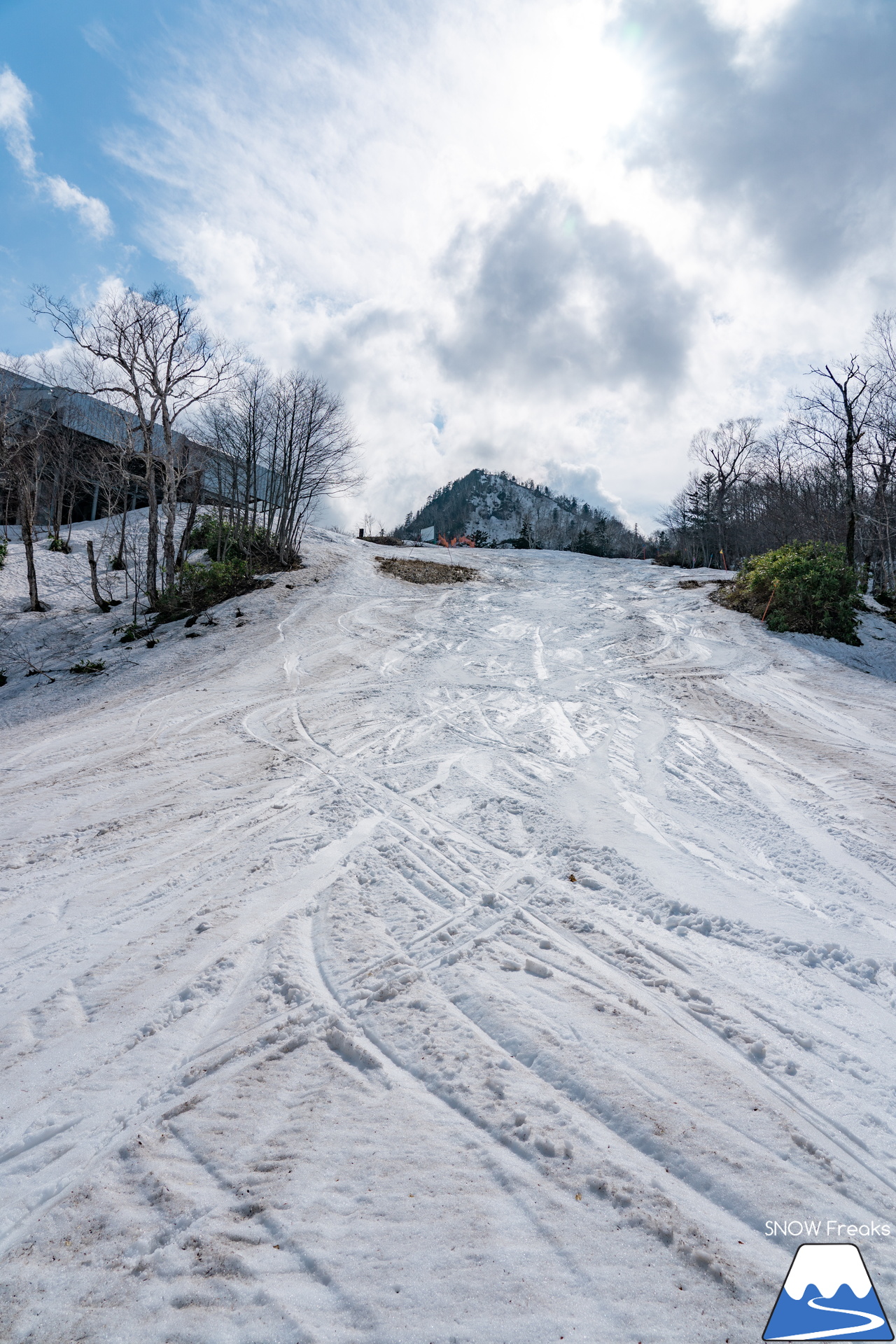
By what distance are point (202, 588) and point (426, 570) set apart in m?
8.84

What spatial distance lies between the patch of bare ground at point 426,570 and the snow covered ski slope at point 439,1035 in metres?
13.9

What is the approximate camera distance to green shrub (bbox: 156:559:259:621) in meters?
14.5

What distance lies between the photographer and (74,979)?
320cm

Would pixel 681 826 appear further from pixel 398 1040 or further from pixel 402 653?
pixel 402 653

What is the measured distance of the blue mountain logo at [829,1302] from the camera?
1723mm

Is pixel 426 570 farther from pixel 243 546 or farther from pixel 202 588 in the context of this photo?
pixel 202 588

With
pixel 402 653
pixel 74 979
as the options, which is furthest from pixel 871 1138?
pixel 402 653

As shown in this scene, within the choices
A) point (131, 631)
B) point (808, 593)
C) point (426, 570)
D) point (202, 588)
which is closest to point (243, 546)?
point (202, 588)

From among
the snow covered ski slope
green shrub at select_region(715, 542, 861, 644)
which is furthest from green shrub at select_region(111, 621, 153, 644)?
green shrub at select_region(715, 542, 861, 644)

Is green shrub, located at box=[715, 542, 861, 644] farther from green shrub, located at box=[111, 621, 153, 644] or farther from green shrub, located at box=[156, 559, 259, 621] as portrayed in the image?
green shrub, located at box=[111, 621, 153, 644]

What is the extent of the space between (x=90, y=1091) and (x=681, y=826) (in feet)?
14.7

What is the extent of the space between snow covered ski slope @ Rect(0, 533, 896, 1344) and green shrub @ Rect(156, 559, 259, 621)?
814cm

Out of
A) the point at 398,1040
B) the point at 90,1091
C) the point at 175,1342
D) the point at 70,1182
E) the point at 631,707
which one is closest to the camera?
the point at 175,1342

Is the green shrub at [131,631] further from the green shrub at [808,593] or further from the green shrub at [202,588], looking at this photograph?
Answer: the green shrub at [808,593]
